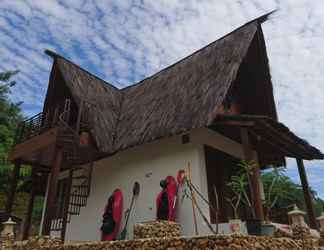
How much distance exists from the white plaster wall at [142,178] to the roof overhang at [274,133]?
4.34 ft

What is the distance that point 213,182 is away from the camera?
8.30m

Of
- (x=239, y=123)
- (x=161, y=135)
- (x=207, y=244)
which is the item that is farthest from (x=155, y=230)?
(x=239, y=123)

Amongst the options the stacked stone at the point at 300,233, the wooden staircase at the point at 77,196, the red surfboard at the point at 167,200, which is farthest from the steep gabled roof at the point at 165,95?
the stacked stone at the point at 300,233

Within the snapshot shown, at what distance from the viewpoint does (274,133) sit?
7.78 metres

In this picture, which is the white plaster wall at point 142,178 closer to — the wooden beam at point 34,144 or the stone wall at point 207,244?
the wooden beam at point 34,144

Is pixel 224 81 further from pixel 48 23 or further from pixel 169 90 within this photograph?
pixel 48 23

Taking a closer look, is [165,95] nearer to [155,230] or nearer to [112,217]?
[112,217]

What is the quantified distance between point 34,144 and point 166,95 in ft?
14.1

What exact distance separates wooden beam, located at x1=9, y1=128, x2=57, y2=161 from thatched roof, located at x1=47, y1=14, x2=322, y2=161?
5.29 feet

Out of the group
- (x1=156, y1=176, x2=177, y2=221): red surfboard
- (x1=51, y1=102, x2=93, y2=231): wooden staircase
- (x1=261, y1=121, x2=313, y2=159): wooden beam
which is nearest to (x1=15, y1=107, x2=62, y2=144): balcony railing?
(x1=51, y1=102, x2=93, y2=231): wooden staircase

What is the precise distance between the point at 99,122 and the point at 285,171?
605 centimetres

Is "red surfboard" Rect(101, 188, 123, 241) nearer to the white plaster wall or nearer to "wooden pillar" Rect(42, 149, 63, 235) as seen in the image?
the white plaster wall

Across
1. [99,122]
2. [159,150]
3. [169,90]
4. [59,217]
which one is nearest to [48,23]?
[99,122]

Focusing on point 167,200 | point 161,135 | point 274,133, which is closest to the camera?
point 167,200
